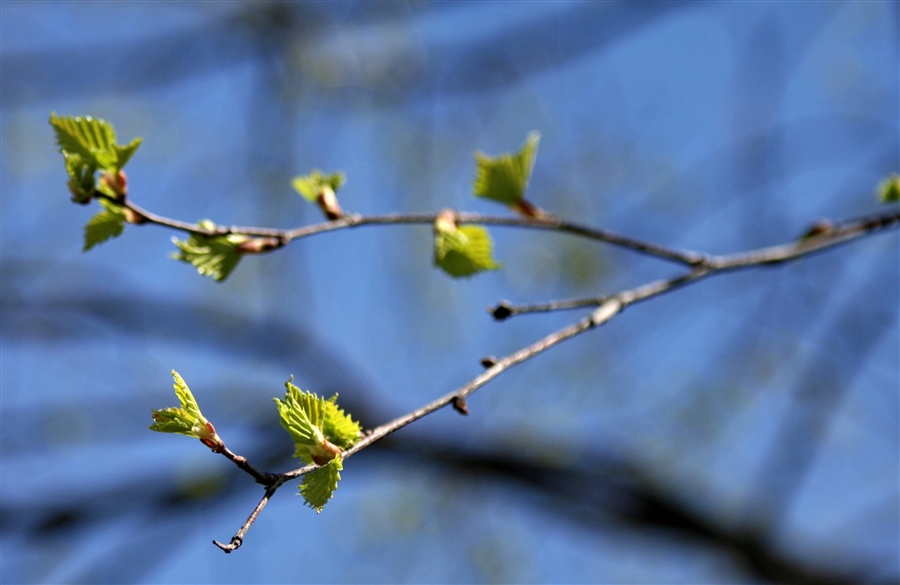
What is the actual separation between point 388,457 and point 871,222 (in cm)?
248

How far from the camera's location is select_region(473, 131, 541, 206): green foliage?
150 cm

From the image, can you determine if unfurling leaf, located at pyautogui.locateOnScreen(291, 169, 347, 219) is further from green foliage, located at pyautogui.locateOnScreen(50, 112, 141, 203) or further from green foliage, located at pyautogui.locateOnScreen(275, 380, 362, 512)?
green foliage, located at pyautogui.locateOnScreen(275, 380, 362, 512)

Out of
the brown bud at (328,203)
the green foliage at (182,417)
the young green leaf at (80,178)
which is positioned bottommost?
the green foliage at (182,417)

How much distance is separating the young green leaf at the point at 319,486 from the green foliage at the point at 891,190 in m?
1.39

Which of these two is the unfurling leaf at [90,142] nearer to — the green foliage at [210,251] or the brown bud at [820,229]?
the green foliage at [210,251]

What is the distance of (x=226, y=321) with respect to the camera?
14.2ft

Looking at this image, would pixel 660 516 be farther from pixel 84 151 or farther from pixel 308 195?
pixel 84 151

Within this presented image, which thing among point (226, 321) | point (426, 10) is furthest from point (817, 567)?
point (426, 10)

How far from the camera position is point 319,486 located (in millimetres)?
976

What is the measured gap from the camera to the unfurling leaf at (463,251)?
4.42ft

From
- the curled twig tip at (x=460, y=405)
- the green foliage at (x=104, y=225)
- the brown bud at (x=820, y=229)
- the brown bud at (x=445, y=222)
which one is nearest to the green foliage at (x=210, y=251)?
the green foliage at (x=104, y=225)

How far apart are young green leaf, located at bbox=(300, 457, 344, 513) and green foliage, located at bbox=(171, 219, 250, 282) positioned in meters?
0.45

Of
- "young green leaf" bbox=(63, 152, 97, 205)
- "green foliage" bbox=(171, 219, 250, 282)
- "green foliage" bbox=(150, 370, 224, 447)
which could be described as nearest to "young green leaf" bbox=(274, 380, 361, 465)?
"green foliage" bbox=(150, 370, 224, 447)

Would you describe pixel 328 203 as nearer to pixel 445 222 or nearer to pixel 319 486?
pixel 445 222
